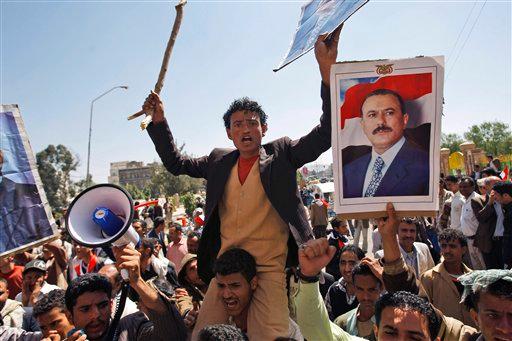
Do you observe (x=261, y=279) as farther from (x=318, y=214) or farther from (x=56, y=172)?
(x=56, y=172)

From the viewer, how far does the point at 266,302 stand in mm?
2578

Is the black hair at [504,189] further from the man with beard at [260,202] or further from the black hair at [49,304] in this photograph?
the black hair at [49,304]

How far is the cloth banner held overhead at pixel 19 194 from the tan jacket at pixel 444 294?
9.86 feet

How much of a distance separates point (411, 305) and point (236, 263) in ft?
3.40

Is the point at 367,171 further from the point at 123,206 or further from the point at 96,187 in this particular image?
the point at 96,187

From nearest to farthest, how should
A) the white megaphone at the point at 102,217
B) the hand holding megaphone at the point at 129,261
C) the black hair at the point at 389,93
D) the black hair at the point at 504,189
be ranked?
the black hair at the point at 389,93 < the hand holding megaphone at the point at 129,261 < the white megaphone at the point at 102,217 < the black hair at the point at 504,189

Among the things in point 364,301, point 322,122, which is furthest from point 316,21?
point 364,301

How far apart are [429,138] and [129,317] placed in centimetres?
227

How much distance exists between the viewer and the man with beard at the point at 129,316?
256 cm

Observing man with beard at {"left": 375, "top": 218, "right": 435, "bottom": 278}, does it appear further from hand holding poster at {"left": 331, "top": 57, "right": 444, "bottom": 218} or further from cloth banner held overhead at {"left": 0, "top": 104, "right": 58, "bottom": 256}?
cloth banner held overhead at {"left": 0, "top": 104, "right": 58, "bottom": 256}

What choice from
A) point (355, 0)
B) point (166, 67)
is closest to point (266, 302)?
point (166, 67)

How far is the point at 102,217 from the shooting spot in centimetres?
279

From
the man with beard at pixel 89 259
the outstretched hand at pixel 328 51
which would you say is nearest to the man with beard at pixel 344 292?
the outstretched hand at pixel 328 51

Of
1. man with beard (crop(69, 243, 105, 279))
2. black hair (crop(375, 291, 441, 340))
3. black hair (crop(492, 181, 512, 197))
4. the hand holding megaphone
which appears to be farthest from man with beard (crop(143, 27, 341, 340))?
black hair (crop(492, 181, 512, 197))
